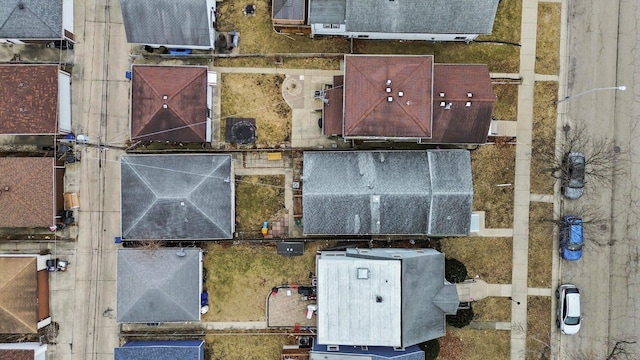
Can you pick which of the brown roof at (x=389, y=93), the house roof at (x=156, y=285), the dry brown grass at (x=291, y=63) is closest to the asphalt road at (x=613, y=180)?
the brown roof at (x=389, y=93)

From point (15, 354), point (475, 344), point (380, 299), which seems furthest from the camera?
point (475, 344)

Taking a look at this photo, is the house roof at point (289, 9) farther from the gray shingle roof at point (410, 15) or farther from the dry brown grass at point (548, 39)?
the dry brown grass at point (548, 39)

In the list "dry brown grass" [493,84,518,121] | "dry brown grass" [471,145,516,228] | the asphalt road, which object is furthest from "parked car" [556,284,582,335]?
"dry brown grass" [493,84,518,121]

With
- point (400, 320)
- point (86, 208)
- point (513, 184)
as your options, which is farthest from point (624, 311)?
point (86, 208)

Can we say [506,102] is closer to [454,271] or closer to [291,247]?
[454,271]

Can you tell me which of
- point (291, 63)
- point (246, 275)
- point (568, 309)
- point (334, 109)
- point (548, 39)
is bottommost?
point (568, 309)

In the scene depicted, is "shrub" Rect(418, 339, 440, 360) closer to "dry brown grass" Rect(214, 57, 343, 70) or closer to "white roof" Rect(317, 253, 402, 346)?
"white roof" Rect(317, 253, 402, 346)

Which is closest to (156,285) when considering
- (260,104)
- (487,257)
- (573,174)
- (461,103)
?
(260,104)
